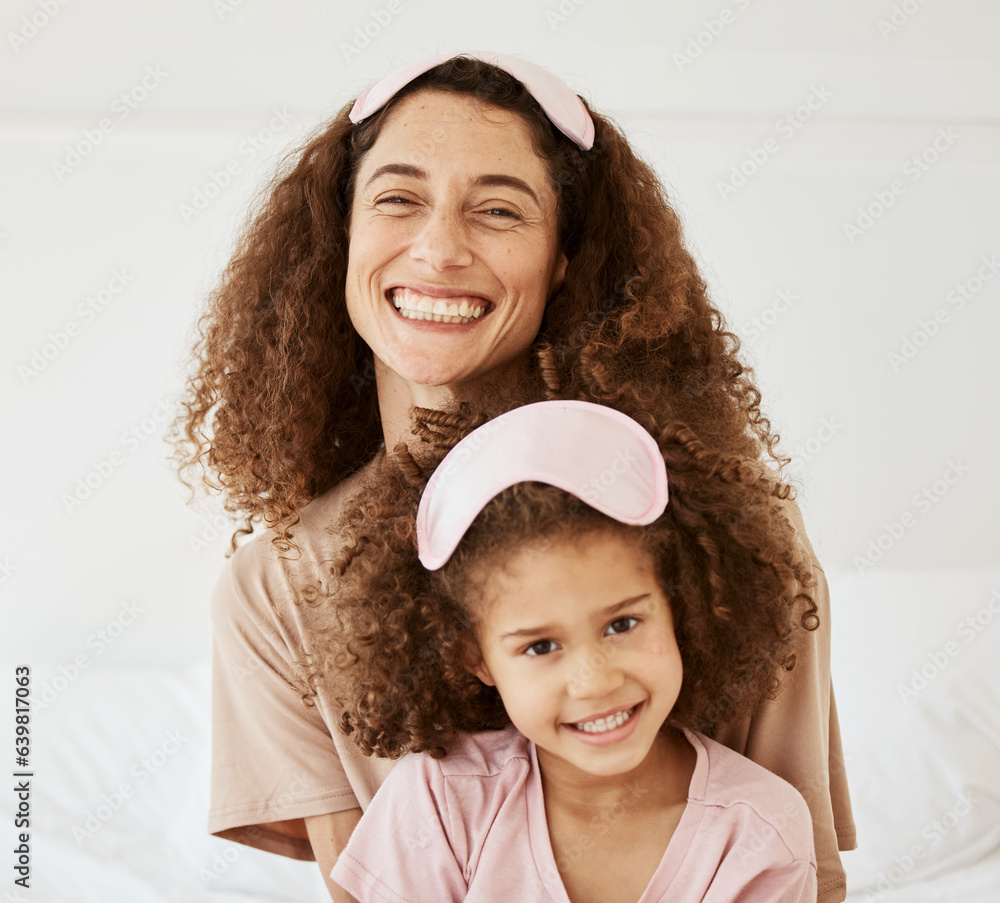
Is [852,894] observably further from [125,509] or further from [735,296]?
[125,509]

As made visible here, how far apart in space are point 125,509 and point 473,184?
1.92 metres

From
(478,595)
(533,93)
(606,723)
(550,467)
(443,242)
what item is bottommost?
(606,723)

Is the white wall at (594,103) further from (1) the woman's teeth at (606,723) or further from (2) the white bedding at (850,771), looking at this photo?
(1) the woman's teeth at (606,723)

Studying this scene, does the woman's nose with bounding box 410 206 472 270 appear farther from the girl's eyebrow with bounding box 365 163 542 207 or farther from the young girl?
the young girl

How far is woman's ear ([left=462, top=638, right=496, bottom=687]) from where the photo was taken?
1201 mm

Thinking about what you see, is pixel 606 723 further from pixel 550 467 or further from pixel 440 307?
pixel 440 307

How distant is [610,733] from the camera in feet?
3.61

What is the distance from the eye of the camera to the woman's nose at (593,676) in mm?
1064

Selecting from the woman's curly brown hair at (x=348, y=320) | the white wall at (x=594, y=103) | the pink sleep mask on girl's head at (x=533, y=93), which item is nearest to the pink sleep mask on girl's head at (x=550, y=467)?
the woman's curly brown hair at (x=348, y=320)

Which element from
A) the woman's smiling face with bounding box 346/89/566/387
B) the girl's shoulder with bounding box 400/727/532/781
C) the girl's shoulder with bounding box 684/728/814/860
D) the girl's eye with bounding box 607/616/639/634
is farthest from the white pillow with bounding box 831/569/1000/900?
the woman's smiling face with bounding box 346/89/566/387

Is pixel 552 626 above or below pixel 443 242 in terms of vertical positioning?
below

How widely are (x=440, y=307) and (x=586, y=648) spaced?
504mm

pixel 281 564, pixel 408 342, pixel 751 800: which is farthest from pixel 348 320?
pixel 751 800

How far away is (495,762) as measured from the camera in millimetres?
1258
